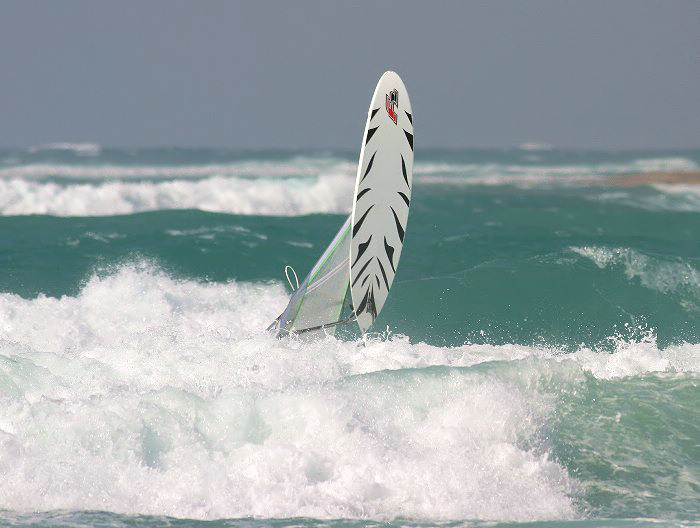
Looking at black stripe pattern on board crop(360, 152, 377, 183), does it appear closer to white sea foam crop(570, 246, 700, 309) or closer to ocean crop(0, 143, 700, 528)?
ocean crop(0, 143, 700, 528)

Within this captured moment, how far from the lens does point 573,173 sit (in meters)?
37.7

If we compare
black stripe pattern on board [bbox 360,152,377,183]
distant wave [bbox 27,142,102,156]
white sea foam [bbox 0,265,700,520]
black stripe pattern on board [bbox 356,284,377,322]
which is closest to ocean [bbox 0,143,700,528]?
white sea foam [bbox 0,265,700,520]

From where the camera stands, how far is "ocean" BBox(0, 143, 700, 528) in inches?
252

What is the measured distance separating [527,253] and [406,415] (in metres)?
8.64

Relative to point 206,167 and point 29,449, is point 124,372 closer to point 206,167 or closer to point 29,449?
point 29,449

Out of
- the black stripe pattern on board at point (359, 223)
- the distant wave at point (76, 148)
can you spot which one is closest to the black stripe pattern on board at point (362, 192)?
the black stripe pattern on board at point (359, 223)

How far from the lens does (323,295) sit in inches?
329

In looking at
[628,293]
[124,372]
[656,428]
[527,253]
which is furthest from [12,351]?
[527,253]

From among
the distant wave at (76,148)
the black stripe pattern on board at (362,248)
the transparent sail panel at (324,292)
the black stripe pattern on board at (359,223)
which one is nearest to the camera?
the black stripe pattern on board at (359,223)

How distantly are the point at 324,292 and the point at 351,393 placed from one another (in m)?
1.09

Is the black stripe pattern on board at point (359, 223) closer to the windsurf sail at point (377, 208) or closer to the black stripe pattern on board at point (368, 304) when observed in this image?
the windsurf sail at point (377, 208)

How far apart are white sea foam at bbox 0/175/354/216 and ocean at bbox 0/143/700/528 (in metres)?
8.48

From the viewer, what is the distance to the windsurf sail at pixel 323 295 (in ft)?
26.7

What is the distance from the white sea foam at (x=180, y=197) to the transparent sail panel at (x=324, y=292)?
1513 cm
